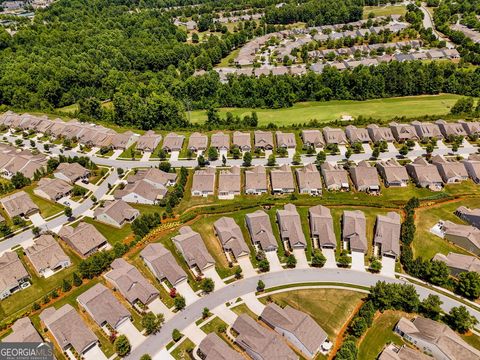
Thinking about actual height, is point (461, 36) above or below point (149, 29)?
below

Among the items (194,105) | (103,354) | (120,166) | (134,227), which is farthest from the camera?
(194,105)

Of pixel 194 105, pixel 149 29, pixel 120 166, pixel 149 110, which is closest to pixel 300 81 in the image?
pixel 194 105

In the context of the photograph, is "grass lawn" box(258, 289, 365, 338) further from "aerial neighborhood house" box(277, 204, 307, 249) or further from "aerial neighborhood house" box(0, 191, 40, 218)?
"aerial neighborhood house" box(0, 191, 40, 218)

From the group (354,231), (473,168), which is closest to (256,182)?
(354,231)

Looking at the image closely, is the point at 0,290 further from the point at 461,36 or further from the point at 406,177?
the point at 461,36

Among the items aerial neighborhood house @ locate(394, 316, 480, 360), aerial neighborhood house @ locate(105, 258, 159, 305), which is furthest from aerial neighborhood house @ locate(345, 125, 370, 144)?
aerial neighborhood house @ locate(105, 258, 159, 305)

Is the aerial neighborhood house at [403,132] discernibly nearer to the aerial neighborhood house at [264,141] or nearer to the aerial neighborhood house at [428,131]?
the aerial neighborhood house at [428,131]

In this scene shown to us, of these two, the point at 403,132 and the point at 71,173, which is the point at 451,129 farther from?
the point at 71,173
